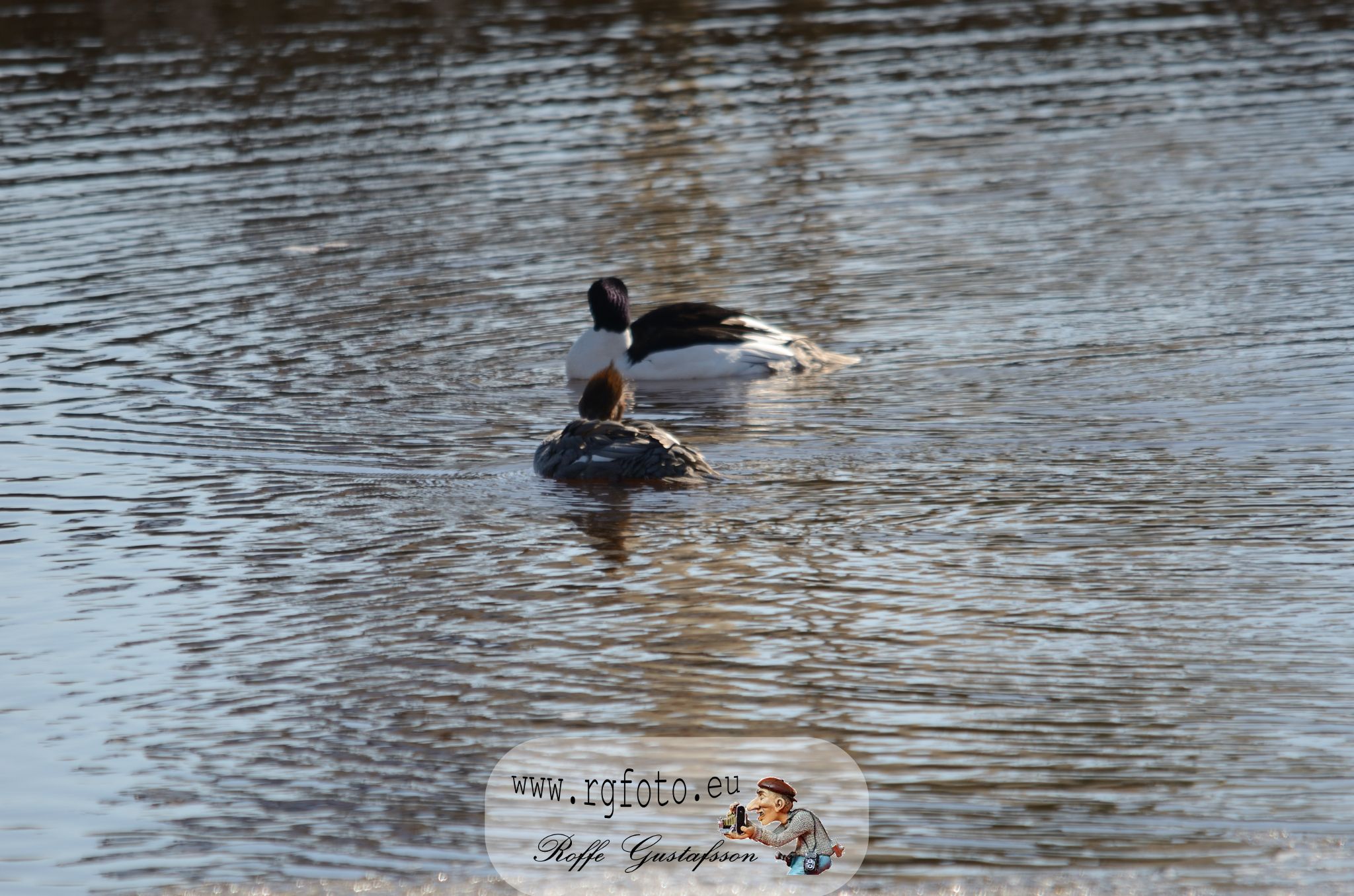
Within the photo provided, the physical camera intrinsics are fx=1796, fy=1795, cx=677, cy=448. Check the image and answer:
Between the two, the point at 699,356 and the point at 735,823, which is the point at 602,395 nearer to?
the point at 699,356

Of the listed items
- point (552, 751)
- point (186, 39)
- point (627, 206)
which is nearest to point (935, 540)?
point (552, 751)

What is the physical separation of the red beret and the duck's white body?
7.45 meters

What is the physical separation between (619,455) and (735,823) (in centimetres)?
490

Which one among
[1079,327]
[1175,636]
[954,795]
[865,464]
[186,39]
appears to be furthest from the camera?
[186,39]

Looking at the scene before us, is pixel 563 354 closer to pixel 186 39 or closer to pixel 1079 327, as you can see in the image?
pixel 1079 327

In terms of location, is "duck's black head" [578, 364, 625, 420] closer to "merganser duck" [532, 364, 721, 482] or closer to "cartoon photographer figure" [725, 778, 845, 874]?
"merganser duck" [532, 364, 721, 482]

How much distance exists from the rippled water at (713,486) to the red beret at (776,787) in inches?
11.8

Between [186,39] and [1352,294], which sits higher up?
[186,39]

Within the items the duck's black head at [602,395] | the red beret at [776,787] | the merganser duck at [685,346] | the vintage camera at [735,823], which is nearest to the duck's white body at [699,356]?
the merganser duck at [685,346]

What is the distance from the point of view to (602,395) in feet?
38.2

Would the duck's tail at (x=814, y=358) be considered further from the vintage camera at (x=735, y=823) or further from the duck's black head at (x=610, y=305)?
the vintage camera at (x=735, y=823)

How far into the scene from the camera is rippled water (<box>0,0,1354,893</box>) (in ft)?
22.0

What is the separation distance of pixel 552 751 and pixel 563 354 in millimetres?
8020

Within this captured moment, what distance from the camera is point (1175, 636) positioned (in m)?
7.88
